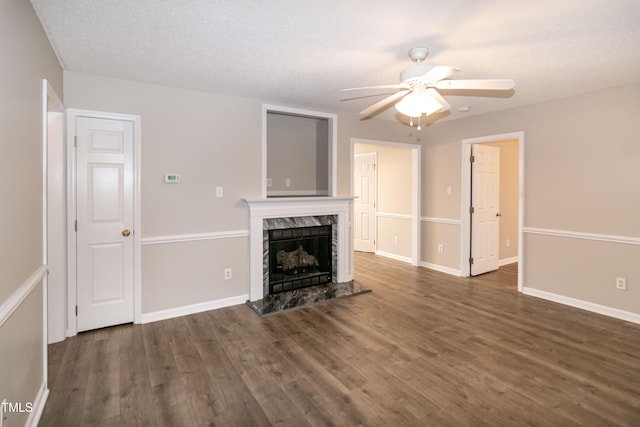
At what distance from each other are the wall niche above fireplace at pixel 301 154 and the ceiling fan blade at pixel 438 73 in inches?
93.6

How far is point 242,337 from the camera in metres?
3.20

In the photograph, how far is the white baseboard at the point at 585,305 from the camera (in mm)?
3609

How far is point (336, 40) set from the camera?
2.54 meters

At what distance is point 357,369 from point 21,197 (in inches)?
97.0

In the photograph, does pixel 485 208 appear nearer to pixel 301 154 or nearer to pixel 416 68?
pixel 301 154

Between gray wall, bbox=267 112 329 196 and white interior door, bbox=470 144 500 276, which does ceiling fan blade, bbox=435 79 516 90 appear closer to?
gray wall, bbox=267 112 329 196

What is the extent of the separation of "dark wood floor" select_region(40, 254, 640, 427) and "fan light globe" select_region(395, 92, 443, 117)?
2.02 metres

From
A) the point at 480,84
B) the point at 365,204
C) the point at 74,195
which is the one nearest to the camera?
the point at 480,84

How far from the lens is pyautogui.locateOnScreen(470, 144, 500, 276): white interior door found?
536 cm

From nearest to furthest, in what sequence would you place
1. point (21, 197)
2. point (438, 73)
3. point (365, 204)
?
point (21, 197) → point (438, 73) → point (365, 204)

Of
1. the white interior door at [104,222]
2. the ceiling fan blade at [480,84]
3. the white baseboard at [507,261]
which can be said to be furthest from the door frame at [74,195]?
the white baseboard at [507,261]

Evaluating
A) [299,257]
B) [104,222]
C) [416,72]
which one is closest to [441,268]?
[299,257]

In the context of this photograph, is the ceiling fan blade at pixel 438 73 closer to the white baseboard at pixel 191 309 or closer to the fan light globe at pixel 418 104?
the fan light globe at pixel 418 104

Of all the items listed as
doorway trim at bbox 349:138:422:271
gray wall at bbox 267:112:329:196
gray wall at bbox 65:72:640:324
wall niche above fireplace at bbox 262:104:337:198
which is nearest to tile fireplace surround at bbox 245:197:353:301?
gray wall at bbox 65:72:640:324
